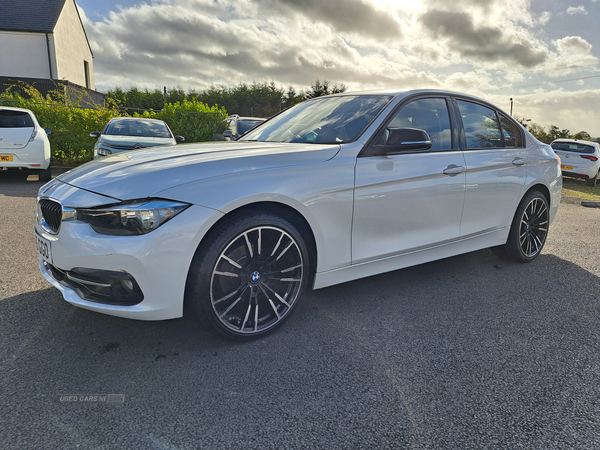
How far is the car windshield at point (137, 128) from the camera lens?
956 centimetres

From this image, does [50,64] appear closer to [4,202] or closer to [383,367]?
[4,202]

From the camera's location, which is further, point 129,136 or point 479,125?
point 129,136

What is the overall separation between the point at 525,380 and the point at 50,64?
32697 millimetres

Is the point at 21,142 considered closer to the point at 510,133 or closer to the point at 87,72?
the point at 510,133

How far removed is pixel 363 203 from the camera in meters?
2.84

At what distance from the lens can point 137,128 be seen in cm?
988

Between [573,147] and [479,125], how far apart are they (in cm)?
1536

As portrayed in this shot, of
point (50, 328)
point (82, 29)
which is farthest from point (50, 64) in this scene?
point (50, 328)

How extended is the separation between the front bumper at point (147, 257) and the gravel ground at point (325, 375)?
1.10ft

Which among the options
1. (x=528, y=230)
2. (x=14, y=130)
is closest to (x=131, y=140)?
(x=14, y=130)

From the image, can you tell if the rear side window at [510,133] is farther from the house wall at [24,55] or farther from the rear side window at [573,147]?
the house wall at [24,55]

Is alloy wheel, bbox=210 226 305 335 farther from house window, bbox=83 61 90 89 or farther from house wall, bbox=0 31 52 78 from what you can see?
house window, bbox=83 61 90 89

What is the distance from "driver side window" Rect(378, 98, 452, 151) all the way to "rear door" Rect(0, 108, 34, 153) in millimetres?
8608

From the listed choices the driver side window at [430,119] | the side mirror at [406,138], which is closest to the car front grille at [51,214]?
the side mirror at [406,138]
